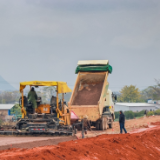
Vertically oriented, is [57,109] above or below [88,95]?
below

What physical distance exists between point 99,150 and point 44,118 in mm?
5643

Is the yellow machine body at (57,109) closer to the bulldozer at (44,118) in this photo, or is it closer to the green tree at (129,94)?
the bulldozer at (44,118)

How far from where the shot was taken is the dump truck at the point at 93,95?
1864cm

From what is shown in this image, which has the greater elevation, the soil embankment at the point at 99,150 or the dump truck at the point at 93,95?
the dump truck at the point at 93,95

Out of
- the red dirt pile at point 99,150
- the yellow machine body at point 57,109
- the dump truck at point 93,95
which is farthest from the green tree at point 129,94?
the red dirt pile at point 99,150

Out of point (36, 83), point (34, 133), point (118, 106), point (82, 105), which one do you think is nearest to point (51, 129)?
point (34, 133)

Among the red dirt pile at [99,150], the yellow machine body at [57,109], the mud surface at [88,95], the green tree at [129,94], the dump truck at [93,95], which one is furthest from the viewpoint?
the green tree at [129,94]

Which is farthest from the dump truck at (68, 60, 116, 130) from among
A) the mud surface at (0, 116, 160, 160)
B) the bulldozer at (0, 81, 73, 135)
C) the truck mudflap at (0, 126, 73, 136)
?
the mud surface at (0, 116, 160, 160)

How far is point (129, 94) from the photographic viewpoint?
307 ft

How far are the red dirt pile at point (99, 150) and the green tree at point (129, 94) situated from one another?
76.6 meters

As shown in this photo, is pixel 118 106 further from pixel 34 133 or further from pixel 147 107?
pixel 34 133

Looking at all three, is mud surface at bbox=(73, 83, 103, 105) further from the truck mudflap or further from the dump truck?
the truck mudflap

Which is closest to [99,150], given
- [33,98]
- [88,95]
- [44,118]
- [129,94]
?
[44,118]

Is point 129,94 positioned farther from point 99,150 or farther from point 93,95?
point 99,150
